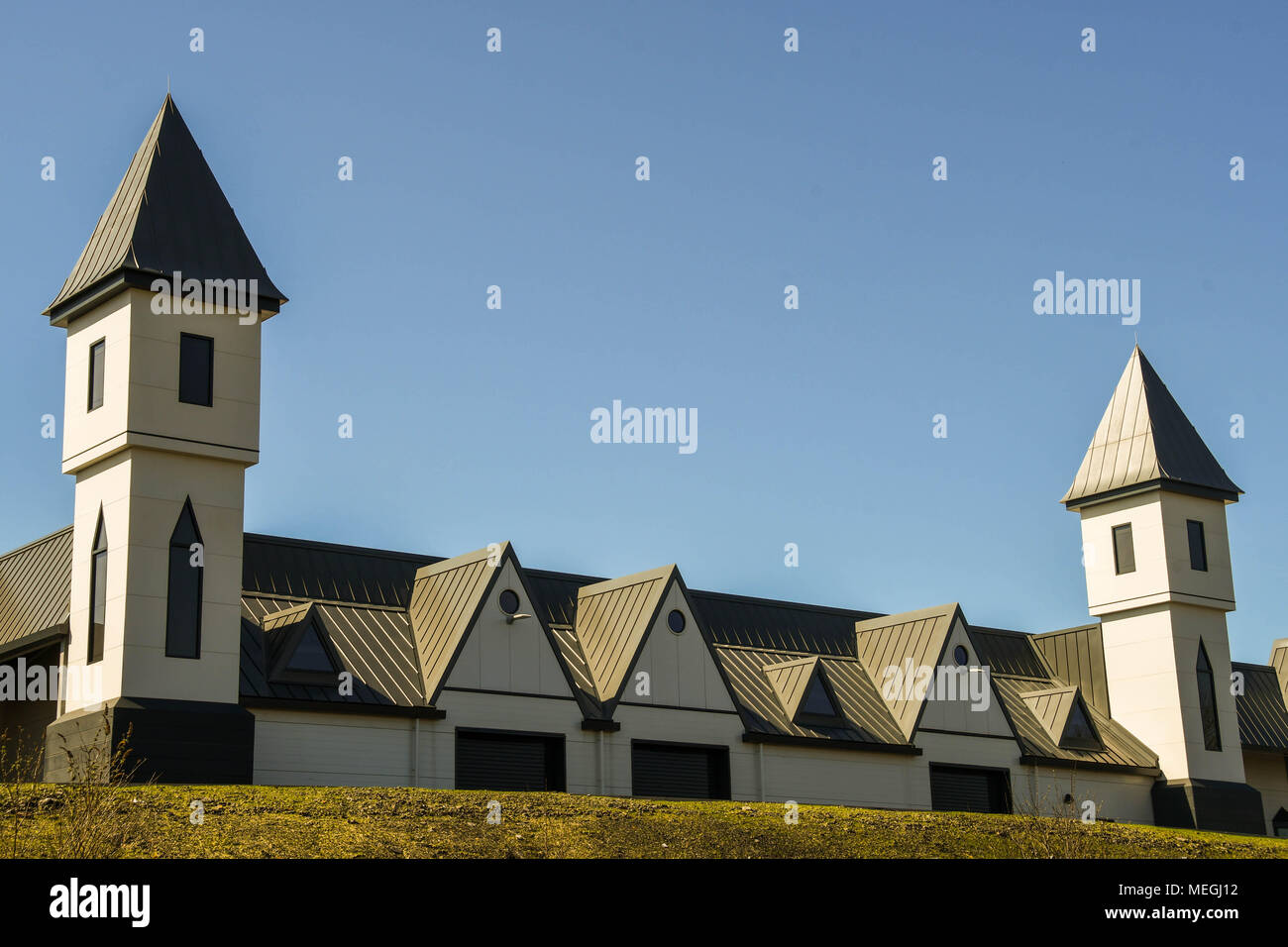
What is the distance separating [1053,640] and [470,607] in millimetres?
20887

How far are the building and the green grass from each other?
2.13 metres

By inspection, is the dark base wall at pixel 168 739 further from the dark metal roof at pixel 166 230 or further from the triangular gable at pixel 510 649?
the dark metal roof at pixel 166 230

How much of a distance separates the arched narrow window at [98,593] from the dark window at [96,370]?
2.20 metres

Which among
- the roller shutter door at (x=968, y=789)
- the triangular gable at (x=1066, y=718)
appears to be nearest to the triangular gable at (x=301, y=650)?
the roller shutter door at (x=968, y=789)

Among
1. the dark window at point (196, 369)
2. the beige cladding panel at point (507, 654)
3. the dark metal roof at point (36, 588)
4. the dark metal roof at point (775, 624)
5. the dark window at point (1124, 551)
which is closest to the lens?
the dark window at point (196, 369)

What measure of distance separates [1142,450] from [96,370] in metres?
28.4

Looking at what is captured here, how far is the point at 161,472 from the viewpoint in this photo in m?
28.9

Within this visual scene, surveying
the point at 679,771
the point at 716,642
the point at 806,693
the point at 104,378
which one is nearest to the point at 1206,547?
the point at 806,693

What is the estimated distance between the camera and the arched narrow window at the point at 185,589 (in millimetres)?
28391

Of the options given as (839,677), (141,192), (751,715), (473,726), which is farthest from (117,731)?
(839,677)

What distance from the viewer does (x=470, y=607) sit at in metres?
33.0

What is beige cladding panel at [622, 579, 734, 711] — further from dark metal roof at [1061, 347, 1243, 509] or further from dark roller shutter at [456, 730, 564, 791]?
dark metal roof at [1061, 347, 1243, 509]

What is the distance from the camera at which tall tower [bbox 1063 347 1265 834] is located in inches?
1681

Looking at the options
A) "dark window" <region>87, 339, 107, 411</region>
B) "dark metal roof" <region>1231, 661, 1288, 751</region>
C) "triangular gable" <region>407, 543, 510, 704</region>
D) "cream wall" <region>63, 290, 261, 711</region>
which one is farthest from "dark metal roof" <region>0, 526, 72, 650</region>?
"dark metal roof" <region>1231, 661, 1288, 751</region>
